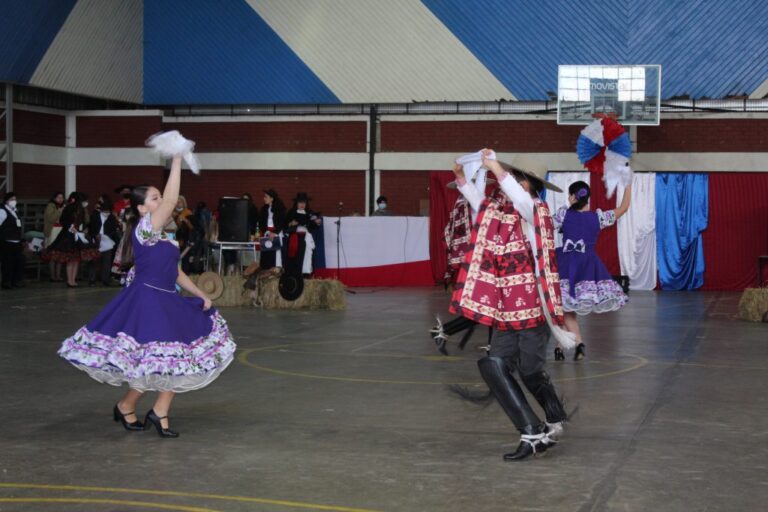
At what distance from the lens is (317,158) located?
1059 inches

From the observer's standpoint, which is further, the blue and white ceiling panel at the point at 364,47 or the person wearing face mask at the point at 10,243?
the blue and white ceiling panel at the point at 364,47

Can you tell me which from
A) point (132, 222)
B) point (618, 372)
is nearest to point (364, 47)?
point (618, 372)

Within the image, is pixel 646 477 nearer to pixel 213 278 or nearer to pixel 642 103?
pixel 213 278

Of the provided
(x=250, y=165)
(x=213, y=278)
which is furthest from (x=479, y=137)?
(x=213, y=278)

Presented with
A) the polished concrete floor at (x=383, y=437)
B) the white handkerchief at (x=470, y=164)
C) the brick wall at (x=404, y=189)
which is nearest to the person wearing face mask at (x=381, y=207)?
the brick wall at (x=404, y=189)

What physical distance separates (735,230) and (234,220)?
981 cm

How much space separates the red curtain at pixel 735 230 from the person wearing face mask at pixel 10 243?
12921 millimetres

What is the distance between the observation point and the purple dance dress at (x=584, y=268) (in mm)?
11062

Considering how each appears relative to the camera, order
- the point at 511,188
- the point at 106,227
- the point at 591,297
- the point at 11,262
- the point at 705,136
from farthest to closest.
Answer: the point at 705,136
the point at 106,227
the point at 11,262
the point at 591,297
the point at 511,188

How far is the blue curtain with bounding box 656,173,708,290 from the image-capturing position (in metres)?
22.2

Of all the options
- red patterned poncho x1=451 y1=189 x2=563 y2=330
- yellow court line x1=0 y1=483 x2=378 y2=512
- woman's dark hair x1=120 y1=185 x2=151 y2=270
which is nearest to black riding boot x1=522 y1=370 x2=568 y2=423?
red patterned poncho x1=451 y1=189 x2=563 y2=330

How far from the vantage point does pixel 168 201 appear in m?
7.03

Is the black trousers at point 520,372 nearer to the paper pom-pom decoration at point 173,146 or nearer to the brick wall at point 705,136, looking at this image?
the paper pom-pom decoration at point 173,146

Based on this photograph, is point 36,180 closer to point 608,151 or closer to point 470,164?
point 608,151
